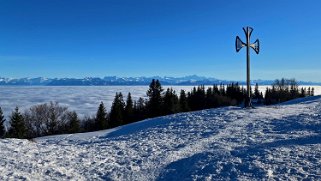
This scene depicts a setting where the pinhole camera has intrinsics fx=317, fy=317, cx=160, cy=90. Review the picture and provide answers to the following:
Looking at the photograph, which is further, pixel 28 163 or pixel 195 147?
pixel 195 147

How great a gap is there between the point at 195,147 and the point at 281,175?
5138 mm

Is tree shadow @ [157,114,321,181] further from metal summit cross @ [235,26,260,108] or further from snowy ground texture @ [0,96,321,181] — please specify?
metal summit cross @ [235,26,260,108]

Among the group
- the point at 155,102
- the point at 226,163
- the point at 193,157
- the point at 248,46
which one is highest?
the point at 248,46

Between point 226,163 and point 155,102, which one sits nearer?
point 226,163

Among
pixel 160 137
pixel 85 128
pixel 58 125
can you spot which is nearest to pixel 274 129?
pixel 160 137

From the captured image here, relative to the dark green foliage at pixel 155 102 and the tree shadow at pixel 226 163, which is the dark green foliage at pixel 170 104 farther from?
the tree shadow at pixel 226 163

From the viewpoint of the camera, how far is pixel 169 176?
10492mm

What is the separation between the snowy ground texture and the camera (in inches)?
397

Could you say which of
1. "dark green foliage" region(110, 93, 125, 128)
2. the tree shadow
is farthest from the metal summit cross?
"dark green foliage" region(110, 93, 125, 128)

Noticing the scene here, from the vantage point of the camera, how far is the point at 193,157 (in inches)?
473

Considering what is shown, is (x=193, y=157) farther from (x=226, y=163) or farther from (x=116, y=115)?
(x=116, y=115)

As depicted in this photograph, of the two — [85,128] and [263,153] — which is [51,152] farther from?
[85,128]

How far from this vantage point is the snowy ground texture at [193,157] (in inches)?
397

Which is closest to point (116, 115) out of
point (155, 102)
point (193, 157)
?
point (155, 102)
